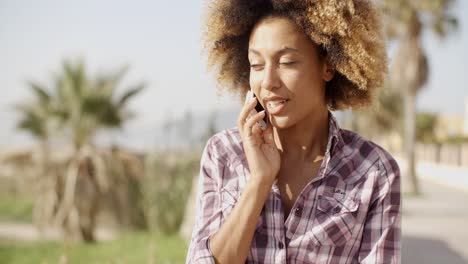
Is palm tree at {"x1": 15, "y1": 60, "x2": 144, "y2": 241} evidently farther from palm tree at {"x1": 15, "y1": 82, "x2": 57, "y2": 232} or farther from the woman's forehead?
the woman's forehead

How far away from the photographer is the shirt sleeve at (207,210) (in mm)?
2041

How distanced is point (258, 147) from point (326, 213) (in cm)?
30

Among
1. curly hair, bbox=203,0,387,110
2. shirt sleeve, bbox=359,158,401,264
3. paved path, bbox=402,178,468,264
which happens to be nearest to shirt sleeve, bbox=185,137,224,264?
curly hair, bbox=203,0,387,110

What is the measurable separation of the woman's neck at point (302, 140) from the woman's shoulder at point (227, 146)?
0.13m

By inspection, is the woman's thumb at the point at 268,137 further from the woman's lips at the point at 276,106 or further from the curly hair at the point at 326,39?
the curly hair at the point at 326,39

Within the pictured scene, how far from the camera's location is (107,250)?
16125 millimetres

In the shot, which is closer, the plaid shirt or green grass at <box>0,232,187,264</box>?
the plaid shirt

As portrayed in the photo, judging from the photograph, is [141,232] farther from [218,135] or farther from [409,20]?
[218,135]

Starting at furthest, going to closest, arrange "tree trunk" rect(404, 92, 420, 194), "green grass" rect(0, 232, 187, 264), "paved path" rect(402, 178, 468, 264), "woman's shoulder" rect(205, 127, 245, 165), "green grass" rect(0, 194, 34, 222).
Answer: "green grass" rect(0, 194, 34, 222)
"tree trunk" rect(404, 92, 420, 194)
"green grass" rect(0, 232, 187, 264)
"paved path" rect(402, 178, 468, 264)
"woman's shoulder" rect(205, 127, 245, 165)

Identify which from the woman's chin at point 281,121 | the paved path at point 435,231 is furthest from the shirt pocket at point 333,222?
the paved path at point 435,231

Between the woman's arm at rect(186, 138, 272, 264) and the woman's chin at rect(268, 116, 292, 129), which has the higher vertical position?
the woman's chin at rect(268, 116, 292, 129)

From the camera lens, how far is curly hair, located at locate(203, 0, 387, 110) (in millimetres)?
2104

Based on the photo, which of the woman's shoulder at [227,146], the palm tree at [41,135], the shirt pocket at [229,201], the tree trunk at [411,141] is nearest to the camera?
the shirt pocket at [229,201]

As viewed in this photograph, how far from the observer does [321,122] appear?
7.42 ft
